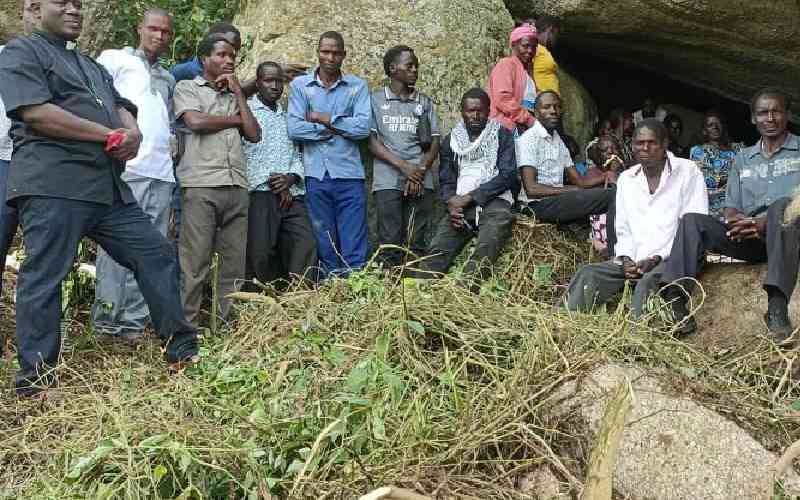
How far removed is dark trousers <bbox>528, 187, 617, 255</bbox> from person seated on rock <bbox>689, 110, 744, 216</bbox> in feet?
3.18

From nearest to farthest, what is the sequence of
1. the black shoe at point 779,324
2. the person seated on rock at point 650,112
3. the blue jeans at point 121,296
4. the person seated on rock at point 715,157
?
the black shoe at point 779,324
the blue jeans at point 121,296
the person seated on rock at point 715,157
the person seated on rock at point 650,112

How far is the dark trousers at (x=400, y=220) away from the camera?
7.32m

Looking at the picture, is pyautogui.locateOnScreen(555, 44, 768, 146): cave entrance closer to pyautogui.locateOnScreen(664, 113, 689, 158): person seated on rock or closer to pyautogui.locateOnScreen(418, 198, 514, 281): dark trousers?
pyautogui.locateOnScreen(664, 113, 689, 158): person seated on rock

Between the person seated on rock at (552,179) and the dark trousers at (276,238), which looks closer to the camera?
the dark trousers at (276,238)

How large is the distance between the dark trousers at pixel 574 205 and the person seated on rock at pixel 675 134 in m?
1.79

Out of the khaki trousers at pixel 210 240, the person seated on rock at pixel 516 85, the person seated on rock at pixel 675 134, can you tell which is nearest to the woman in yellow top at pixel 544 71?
the person seated on rock at pixel 516 85

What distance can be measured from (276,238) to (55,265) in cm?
224

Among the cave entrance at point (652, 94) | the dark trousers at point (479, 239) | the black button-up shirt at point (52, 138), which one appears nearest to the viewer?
the black button-up shirt at point (52, 138)

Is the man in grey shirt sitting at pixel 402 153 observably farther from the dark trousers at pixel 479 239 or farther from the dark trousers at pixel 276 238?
the dark trousers at pixel 276 238

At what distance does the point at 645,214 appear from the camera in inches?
256

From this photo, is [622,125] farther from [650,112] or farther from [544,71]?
[544,71]

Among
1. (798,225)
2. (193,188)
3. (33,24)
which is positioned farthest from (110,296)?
(798,225)

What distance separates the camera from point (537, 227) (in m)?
7.34

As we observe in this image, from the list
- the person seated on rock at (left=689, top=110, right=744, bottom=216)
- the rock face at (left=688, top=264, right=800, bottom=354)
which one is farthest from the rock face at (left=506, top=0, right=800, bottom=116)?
the rock face at (left=688, top=264, right=800, bottom=354)
